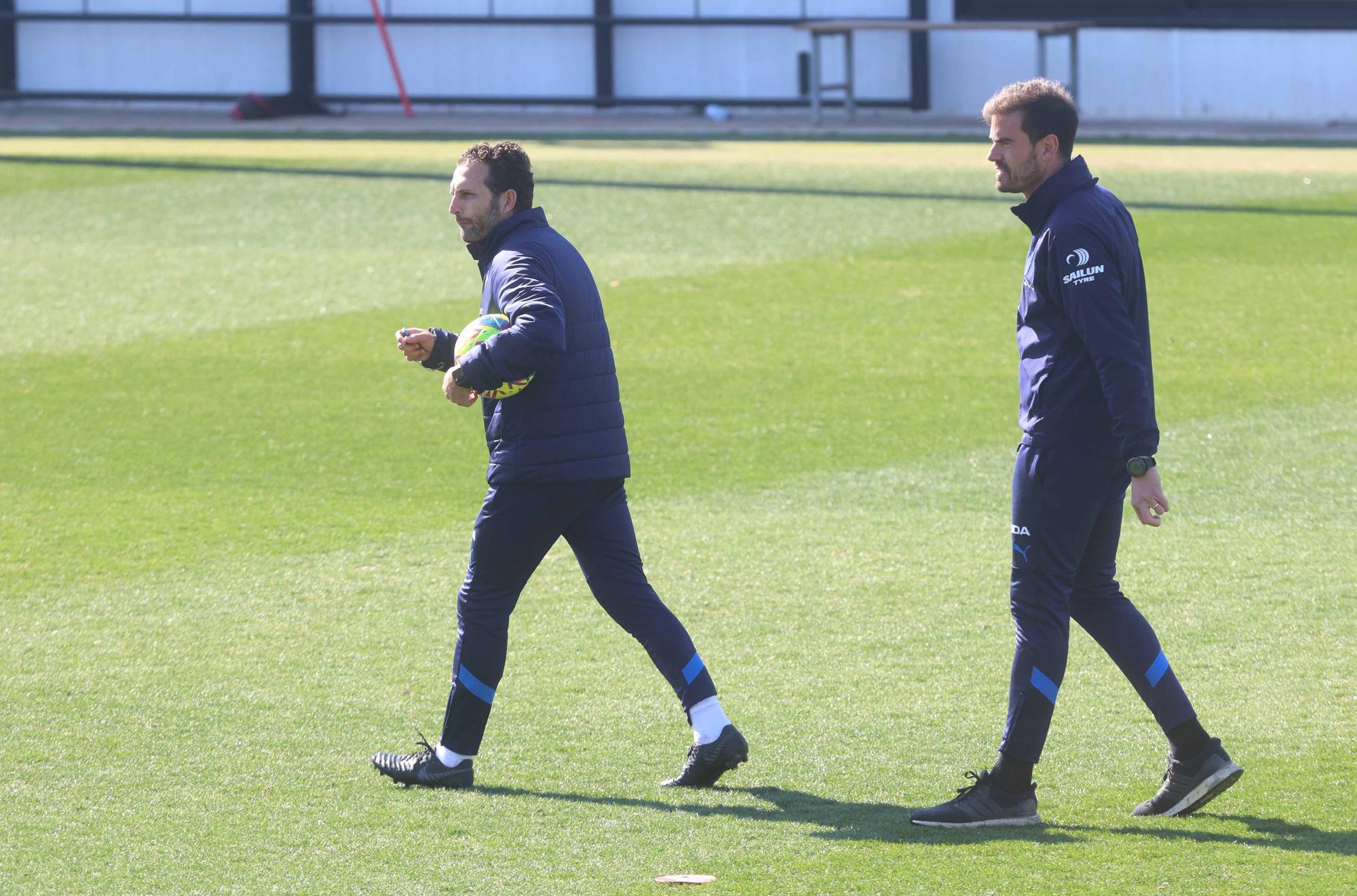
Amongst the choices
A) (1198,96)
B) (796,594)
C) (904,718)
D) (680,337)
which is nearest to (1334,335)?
(680,337)

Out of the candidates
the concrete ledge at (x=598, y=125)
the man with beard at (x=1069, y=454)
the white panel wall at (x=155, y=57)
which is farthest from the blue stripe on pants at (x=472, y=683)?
the white panel wall at (x=155, y=57)

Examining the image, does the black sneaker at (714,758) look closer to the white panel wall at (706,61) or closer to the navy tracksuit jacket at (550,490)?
the navy tracksuit jacket at (550,490)

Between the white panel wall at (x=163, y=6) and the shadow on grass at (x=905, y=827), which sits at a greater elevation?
the white panel wall at (x=163, y=6)

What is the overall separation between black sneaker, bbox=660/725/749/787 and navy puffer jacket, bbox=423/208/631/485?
79 centimetres

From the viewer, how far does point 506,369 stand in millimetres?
4488

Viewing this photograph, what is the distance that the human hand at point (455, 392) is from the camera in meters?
4.57

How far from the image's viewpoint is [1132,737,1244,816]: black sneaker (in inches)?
174

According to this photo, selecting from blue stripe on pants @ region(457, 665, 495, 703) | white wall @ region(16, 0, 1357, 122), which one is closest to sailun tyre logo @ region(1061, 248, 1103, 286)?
blue stripe on pants @ region(457, 665, 495, 703)

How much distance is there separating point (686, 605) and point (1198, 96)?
2026cm

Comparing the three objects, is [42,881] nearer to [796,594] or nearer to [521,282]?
[521,282]

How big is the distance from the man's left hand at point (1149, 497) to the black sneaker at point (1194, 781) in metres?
0.67

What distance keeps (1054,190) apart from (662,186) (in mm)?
14028

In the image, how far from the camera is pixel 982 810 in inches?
174

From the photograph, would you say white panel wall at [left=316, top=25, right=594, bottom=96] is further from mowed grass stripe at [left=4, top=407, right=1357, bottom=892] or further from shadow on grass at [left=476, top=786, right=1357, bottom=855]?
shadow on grass at [left=476, top=786, right=1357, bottom=855]
